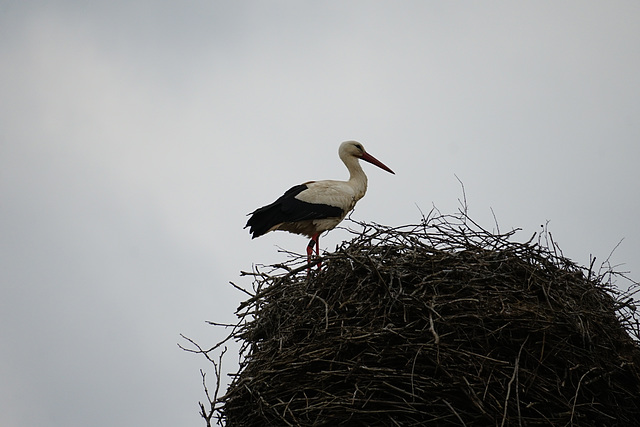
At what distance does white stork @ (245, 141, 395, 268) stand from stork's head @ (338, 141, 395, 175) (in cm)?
22

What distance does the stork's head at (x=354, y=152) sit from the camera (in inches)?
329

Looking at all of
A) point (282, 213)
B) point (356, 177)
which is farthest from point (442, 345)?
point (356, 177)

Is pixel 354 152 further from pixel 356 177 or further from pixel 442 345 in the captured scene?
pixel 442 345

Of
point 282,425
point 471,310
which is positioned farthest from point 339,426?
point 471,310

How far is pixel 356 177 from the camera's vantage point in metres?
8.15

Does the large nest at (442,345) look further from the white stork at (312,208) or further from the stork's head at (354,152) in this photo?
the stork's head at (354,152)

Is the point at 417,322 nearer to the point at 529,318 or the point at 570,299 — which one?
the point at 529,318

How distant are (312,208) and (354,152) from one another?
1.33m

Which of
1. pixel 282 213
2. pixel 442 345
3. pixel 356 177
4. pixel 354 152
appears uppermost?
pixel 354 152

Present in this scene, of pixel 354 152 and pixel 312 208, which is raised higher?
pixel 354 152

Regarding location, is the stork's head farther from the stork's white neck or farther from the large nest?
the large nest

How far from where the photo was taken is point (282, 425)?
3.91 meters

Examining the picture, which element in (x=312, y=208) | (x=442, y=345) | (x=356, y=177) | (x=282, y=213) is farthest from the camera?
(x=356, y=177)

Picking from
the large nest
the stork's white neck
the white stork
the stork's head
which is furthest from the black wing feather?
the large nest
